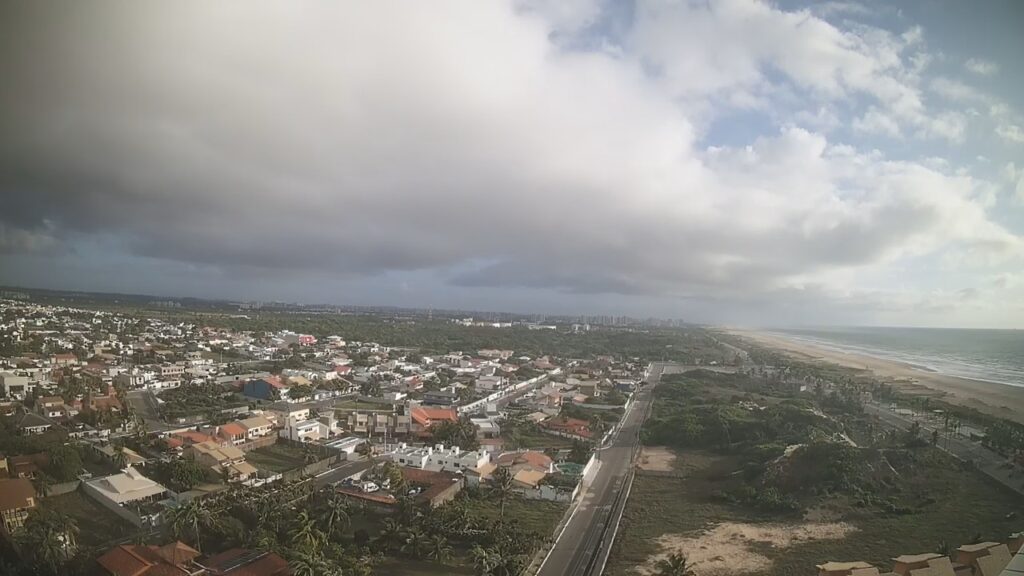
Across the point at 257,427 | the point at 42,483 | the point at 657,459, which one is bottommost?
the point at 657,459

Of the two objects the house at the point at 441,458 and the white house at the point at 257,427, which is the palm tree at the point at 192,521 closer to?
the house at the point at 441,458

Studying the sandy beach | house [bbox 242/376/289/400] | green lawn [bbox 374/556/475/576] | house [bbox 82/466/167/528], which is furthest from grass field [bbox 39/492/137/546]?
the sandy beach

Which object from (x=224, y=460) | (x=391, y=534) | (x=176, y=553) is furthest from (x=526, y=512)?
(x=224, y=460)

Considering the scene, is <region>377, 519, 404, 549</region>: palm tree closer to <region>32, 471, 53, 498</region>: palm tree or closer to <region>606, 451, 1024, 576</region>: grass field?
<region>606, 451, 1024, 576</region>: grass field

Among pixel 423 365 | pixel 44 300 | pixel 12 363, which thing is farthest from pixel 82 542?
pixel 44 300

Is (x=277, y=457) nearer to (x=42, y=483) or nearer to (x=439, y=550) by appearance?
(x=42, y=483)

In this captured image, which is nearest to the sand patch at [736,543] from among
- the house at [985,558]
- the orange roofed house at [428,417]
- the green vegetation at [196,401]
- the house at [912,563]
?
the house at [912,563]

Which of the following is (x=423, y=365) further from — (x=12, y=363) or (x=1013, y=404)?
(x=1013, y=404)
